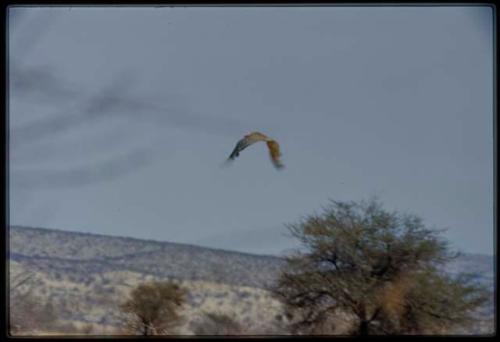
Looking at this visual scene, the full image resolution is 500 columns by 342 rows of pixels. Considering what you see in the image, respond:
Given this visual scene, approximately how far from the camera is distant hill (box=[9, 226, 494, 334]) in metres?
2.96

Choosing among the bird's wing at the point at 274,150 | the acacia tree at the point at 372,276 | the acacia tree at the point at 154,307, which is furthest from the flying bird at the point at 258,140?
the acacia tree at the point at 154,307

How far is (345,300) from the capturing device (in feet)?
10.5

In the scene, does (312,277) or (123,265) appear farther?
(312,277)

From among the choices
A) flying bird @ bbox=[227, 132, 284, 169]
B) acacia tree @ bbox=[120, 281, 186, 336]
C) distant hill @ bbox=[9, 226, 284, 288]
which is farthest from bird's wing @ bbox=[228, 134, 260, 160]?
acacia tree @ bbox=[120, 281, 186, 336]

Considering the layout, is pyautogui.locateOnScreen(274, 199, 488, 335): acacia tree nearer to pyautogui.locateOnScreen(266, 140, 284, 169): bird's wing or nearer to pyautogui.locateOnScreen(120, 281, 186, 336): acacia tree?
pyautogui.locateOnScreen(266, 140, 284, 169): bird's wing

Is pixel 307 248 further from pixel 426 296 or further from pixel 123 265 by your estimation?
pixel 123 265

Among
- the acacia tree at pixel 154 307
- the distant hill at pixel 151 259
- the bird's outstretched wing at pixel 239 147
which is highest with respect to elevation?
the bird's outstretched wing at pixel 239 147

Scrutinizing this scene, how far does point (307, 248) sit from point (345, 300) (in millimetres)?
264

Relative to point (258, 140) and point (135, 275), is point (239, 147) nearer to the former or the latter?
point (258, 140)

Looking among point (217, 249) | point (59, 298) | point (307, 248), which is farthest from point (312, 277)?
point (59, 298)

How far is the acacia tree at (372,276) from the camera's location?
3105 millimetres

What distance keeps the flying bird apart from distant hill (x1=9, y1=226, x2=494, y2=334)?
38 centimetres

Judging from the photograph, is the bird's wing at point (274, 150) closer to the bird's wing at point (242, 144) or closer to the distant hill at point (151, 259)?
the bird's wing at point (242, 144)

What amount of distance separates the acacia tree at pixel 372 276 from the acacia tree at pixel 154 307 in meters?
0.41
